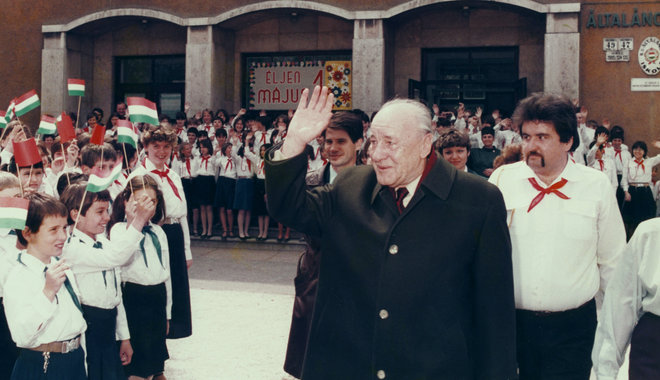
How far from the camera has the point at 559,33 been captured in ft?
50.9

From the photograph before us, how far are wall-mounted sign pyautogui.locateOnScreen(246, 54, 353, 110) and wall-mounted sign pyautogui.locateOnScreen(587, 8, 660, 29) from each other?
572 centimetres

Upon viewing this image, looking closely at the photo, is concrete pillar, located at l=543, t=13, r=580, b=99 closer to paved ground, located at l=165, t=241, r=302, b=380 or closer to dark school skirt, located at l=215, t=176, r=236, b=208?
Answer: dark school skirt, located at l=215, t=176, r=236, b=208

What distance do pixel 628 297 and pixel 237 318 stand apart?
5.23 metres

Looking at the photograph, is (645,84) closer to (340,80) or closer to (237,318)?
(340,80)

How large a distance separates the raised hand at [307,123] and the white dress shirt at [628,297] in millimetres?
1320

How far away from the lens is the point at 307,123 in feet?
9.25

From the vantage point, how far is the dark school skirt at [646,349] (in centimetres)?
290

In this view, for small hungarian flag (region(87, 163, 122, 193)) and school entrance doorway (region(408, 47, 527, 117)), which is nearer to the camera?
small hungarian flag (region(87, 163, 122, 193))

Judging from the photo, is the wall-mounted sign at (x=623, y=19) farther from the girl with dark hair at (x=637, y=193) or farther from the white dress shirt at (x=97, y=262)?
the white dress shirt at (x=97, y=262)

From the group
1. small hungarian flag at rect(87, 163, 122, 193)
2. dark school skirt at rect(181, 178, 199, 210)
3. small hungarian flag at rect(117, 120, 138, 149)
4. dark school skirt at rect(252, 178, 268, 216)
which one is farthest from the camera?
dark school skirt at rect(181, 178, 199, 210)

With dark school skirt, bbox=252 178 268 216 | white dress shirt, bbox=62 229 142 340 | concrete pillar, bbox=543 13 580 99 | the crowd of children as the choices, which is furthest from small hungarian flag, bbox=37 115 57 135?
concrete pillar, bbox=543 13 580 99

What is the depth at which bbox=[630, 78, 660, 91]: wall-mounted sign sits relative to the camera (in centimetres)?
1598

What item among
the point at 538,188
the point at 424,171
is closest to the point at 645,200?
the point at 538,188

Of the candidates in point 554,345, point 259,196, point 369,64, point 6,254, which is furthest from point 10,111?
point 369,64
